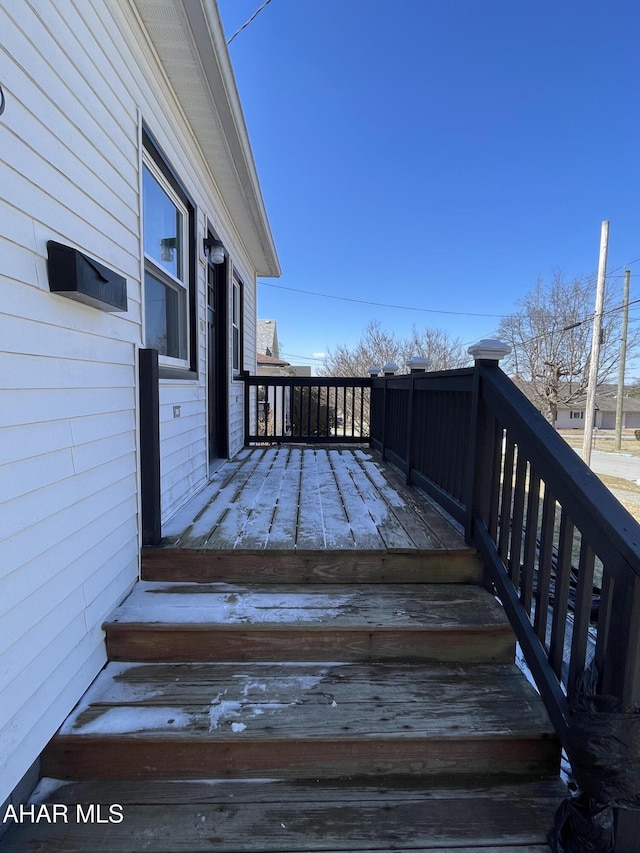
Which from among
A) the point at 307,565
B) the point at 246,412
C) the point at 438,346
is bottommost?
the point at 307,565

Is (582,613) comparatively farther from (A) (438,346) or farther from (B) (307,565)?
(A) (438,346)

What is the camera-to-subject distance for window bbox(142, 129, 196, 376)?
2348 millimetres

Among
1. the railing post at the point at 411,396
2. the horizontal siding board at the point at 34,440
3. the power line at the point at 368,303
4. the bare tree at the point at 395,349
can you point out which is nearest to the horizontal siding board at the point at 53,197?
the horizontal siding board at the point at 34,440

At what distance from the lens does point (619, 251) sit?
16812mm

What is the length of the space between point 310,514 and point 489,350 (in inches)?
54.8

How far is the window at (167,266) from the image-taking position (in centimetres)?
235

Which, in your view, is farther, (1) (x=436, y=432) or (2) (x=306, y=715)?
(1) (x=436, y=432)

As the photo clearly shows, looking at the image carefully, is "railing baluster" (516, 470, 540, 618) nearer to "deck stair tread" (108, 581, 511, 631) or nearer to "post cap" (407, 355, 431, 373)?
"deck stair tread" (108, 581, 511, 631)

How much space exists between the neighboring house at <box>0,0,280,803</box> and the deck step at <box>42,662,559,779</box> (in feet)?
0.53

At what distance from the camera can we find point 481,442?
2.00 m

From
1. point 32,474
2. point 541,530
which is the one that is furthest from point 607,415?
point 32,474

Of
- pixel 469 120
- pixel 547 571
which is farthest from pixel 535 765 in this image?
pixel 469 120

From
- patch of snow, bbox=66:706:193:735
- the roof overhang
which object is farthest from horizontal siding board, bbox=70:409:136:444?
the roof overhang

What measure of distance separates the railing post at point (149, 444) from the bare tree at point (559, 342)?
18371 mm
